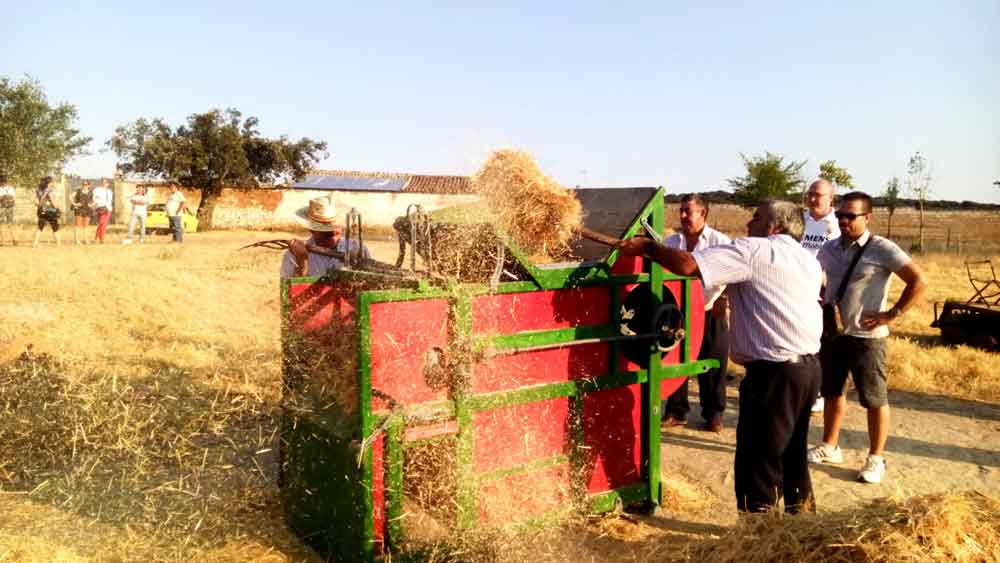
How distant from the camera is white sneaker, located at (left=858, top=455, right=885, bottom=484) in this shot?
545 cm

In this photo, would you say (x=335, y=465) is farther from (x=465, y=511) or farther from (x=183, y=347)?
(x=183, y=347)

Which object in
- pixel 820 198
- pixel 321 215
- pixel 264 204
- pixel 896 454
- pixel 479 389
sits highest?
pixel 820 198

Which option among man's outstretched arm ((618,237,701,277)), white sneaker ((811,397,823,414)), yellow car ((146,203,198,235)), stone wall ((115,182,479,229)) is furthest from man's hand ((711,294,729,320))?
stone wall ((115,182,479,229))

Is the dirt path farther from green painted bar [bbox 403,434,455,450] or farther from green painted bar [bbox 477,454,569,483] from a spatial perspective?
green painted bar [bbox 403,434,455,450]

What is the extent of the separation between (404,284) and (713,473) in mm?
3173

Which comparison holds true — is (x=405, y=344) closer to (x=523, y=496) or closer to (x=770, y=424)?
(x=523, y=496)

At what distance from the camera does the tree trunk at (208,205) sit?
3216 cm

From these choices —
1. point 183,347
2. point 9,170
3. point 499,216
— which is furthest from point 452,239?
point 9,170

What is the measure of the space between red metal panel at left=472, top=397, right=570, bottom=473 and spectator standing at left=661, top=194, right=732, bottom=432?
7.21 feet

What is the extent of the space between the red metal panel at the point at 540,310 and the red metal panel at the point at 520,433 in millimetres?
448

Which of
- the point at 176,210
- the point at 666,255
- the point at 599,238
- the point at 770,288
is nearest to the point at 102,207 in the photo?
the point at 176,210

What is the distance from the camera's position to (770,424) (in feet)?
13.5

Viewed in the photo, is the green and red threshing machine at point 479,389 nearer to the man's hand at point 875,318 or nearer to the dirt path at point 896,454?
the dirt path at point 896,454

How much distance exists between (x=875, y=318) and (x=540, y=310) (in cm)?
264
